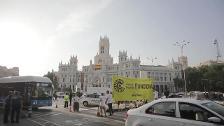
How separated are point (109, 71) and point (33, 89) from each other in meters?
135

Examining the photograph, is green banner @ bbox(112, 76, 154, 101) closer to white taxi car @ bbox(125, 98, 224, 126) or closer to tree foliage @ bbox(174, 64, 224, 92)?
white taxi car @ bbox(125, 98, 224, 126)

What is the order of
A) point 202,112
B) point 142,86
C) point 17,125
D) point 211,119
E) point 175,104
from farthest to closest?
point 142,86 < point 17,125 < point 175,104 < point 202,112 < point 211,119

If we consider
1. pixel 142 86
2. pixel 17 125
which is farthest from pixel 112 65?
pixel 17 125

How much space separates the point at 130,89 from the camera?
27.2 m

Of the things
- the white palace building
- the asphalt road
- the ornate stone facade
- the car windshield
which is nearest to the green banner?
the asphalt road

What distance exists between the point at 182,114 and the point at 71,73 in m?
168

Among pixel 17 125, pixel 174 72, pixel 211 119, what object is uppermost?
pixel 174 72

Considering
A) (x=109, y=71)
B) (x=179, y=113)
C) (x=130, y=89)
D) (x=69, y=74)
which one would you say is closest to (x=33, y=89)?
(x=130, y=89)

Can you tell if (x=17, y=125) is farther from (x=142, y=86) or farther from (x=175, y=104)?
(x=142, y=86)

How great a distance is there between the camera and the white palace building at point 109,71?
146000 millimetres

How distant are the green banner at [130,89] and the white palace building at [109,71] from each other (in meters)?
110

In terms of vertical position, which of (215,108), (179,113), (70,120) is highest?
(215,108)

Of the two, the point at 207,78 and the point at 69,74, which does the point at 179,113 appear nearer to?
the point at 207,78

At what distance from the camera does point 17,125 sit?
49.4 ft
